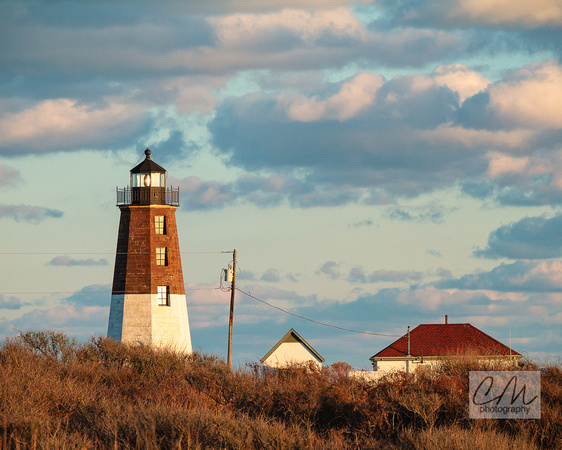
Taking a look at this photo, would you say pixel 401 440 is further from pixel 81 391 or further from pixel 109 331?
pixel 109 331

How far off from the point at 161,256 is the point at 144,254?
0.91 meters

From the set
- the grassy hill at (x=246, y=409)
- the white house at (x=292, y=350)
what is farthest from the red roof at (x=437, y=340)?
the grassy hill at (x=246, y=409)

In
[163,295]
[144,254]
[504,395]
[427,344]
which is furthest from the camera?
[427,344]

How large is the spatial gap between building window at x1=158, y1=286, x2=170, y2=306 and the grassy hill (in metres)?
9.27

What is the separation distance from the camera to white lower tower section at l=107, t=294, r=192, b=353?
128 ft

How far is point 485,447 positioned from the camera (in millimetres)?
17219

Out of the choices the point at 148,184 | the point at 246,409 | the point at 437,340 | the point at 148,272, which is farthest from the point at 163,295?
the point at 437,340

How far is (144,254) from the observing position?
131 ft

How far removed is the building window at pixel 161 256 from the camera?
40.2 meters

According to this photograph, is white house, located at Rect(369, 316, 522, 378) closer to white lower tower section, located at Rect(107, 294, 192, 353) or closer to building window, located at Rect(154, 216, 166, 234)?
white lower tower section, located at Rect(107, 294, 192, 353)

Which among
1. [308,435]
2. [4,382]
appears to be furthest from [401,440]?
[4,382]

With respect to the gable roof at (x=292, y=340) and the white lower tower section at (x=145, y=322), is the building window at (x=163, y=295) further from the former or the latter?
the gable roof at (x=292, y=340)

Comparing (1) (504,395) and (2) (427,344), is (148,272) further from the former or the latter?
(1) (504,395)

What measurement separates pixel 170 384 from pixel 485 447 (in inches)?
495
